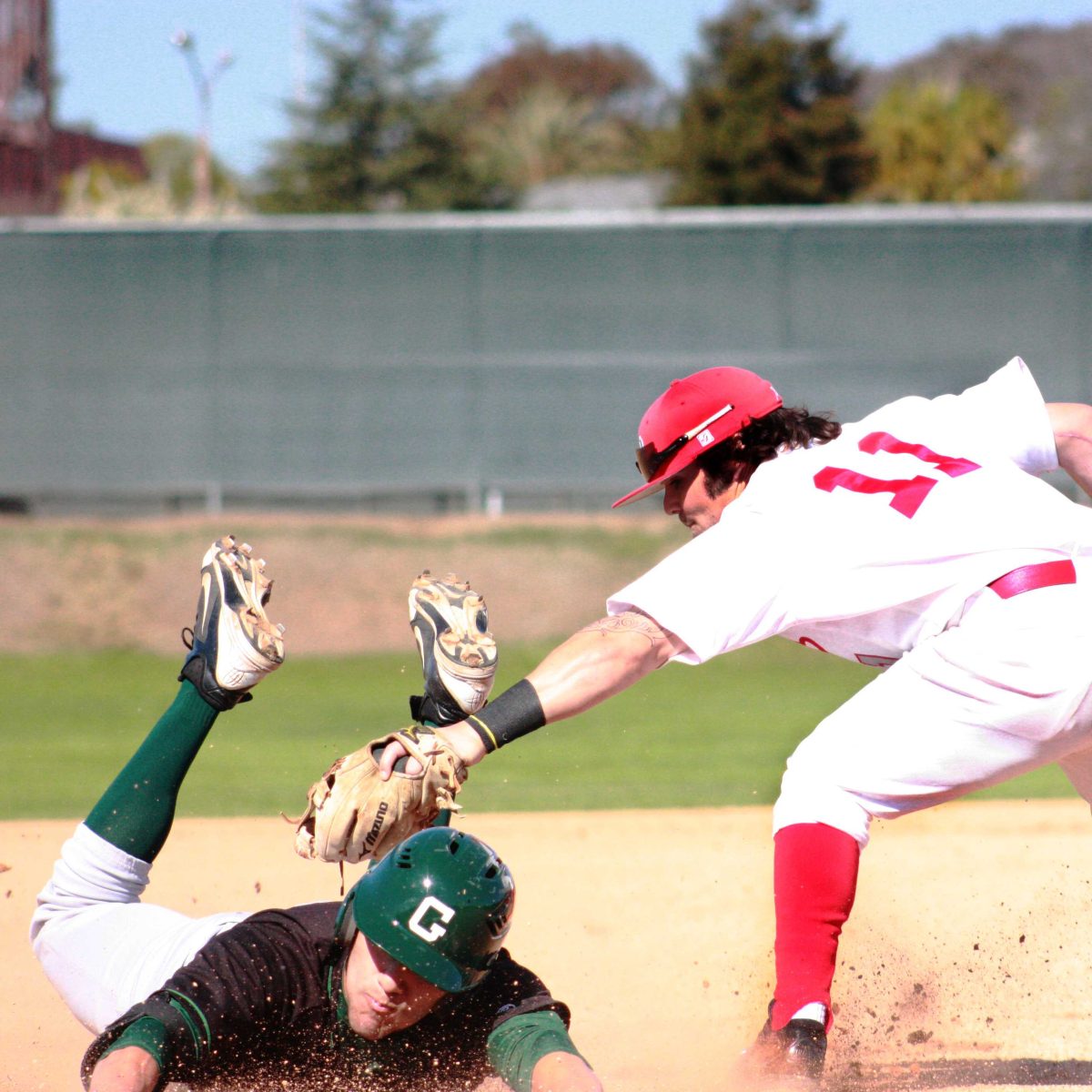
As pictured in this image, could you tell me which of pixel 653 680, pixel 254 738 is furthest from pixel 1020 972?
pixel 653 680

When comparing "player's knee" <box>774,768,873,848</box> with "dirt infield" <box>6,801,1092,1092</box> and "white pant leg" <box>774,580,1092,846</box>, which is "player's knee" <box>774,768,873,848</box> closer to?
"white pant leg" <box>774,580,1092,846</box>

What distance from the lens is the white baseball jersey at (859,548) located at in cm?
277

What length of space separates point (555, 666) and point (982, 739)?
0.93 metres

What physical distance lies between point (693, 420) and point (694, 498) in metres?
0.19

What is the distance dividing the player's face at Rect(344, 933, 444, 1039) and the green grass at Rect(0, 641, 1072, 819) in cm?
397

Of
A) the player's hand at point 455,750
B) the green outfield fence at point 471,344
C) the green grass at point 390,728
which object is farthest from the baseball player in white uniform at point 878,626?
the green outfield fence at point 471,344

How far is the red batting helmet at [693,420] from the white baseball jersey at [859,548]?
0.47 ft

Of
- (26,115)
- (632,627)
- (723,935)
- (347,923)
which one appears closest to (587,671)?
(632,627)

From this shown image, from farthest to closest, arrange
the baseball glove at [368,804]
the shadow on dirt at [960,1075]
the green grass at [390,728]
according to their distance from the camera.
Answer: the green grass at [390,728], the shadow on dirt at [960,1075], the baseball glove at [368,804]

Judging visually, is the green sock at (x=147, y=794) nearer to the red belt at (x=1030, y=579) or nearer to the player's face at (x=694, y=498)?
the player's face at (x=694, y=498)

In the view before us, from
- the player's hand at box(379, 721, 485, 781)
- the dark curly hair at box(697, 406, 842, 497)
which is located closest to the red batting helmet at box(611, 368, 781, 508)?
the dark curly hair at box(697, 406, 842, 497)

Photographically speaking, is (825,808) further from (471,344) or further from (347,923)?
(471,344)

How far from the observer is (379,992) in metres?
2.53

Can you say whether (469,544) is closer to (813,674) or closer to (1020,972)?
(813,674)
